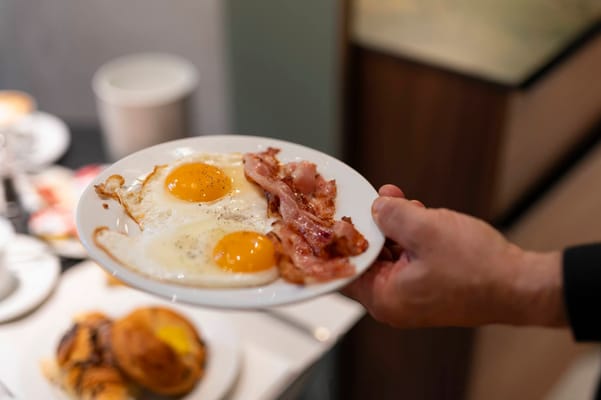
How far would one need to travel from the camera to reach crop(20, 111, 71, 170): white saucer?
1.79 meters

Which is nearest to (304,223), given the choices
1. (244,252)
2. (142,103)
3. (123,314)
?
(244,252)

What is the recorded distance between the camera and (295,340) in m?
1.31

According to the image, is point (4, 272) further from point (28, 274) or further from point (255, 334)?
point (255, 334)

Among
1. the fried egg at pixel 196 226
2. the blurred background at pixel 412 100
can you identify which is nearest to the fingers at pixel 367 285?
the fried egg at pixel 196 226

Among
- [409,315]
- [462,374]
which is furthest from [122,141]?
[462,374]

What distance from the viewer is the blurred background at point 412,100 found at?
5.85 feet

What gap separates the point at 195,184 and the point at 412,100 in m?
1.07

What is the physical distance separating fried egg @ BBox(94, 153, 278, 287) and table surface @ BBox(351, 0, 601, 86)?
0.99 meters

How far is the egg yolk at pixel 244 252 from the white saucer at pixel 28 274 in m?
0.61

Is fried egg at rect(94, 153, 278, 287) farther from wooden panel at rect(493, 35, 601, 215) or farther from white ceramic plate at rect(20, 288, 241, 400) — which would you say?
wooden panel at rect(493, 35, 601, 215)

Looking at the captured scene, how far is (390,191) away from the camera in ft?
3.17

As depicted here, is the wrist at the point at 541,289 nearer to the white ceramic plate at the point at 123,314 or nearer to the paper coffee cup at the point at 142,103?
the white ceramic plate at the point at 123,314

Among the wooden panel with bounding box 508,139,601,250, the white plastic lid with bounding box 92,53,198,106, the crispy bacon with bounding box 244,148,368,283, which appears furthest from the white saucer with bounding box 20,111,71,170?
the wooden panel with bounding box 508,139,601,250

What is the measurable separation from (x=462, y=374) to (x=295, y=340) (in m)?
0.95
